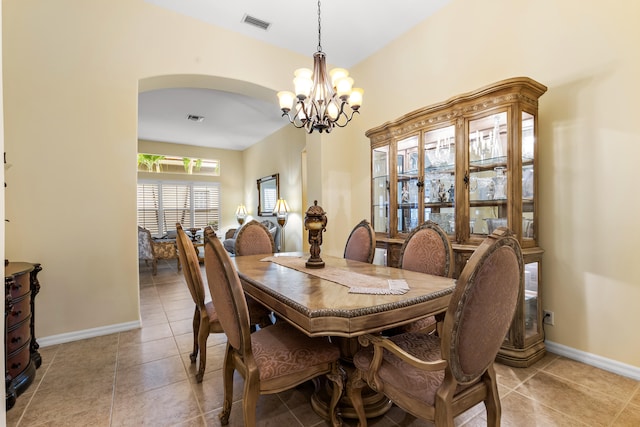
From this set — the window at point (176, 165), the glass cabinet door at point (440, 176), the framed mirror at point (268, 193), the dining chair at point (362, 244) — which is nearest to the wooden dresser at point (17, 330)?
the dining chair at point (362, 244)

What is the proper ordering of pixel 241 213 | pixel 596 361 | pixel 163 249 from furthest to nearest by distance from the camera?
pixel 241 213 < pixel 163 249 < pixel 596 361

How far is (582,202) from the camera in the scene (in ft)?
7.32

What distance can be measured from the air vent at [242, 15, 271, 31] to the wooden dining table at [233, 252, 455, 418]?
2728 millimetres

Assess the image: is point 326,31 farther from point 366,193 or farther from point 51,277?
point 51,277

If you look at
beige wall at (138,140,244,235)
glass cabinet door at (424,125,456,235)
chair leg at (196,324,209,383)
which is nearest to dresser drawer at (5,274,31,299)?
chair leg at (196,324,209,383)

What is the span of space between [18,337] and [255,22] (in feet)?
11.4

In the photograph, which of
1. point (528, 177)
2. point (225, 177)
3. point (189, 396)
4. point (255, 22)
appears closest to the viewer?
point (189, 396)

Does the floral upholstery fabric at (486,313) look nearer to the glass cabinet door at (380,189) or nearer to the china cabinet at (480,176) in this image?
the china cabinet at (480,176)

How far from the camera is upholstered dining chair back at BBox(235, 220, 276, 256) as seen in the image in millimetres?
3148

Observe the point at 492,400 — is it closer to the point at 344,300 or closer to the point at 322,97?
the point at 344,300

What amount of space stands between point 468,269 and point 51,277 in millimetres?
3401

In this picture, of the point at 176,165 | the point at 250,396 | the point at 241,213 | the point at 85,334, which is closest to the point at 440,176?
the point at 250,396

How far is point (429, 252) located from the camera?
2.18m

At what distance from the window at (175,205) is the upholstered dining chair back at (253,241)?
575cm
